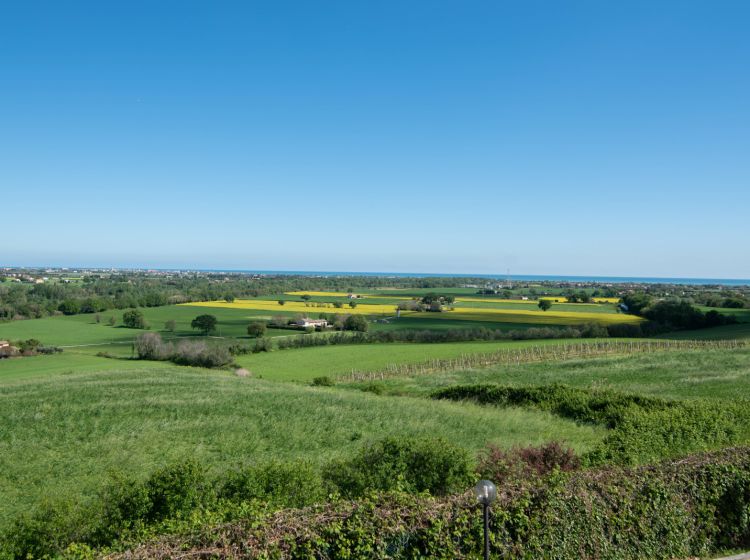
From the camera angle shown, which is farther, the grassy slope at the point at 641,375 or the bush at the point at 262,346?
the bush at the point at 262,346

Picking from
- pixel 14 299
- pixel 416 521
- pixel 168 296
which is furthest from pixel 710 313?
pixel 14 299

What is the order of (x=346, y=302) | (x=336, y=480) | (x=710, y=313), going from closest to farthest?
(x=336, y=480), (x=710, y=313), (x=346, y=302)

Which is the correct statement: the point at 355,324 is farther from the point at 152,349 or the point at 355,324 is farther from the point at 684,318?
the point at 684,318

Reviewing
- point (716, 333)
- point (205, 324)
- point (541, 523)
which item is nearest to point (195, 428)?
point (541, 523)

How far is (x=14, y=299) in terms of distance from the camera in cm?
11794

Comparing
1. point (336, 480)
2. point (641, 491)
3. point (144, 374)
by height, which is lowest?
point (144, 374)

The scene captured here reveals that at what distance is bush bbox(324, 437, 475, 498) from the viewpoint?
12.9 m

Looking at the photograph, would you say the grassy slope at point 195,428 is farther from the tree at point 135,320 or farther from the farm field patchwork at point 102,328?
the tree at point 135,320

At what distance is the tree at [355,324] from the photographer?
84.1 m

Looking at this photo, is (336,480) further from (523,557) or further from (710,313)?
(710,313)

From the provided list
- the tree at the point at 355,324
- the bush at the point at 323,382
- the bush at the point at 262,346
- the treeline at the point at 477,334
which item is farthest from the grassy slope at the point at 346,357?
the tree at the point at 355,324

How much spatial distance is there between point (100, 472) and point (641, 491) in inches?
679

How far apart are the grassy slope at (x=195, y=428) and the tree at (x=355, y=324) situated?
4810 cm

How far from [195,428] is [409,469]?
15.1m
